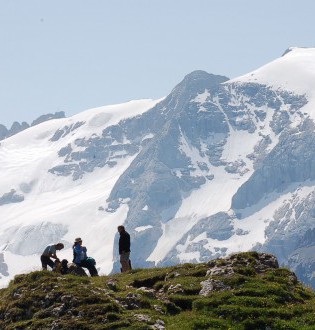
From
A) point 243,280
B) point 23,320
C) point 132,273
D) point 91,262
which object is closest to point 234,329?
point 243,280

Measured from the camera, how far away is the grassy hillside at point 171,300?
38.1 meters

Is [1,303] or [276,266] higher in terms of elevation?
[1,303]

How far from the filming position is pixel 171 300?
41625mm

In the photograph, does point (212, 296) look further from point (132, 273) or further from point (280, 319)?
point (132, 273)

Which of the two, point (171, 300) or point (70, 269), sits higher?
point (70, 269)

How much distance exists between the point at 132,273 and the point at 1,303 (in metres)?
8.94

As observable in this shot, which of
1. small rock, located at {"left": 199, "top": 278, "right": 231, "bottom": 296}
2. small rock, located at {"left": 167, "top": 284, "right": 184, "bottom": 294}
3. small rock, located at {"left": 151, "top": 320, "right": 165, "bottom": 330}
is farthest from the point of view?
small rock, located at {"left": 167, "top": 284, "right": 184, "bottom": 294}

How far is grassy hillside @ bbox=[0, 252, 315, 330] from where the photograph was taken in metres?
38.1

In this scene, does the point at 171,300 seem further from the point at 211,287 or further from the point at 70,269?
the point at 70,269

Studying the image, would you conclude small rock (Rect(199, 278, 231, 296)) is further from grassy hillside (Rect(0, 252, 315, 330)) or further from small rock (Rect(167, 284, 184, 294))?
small rock (Rect(167, 284, 184, 294))

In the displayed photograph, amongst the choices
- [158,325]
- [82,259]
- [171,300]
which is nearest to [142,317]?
[158,325]

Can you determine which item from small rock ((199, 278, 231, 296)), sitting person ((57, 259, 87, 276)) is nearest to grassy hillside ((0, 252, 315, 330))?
small rock ((199, 278, 231, 296))

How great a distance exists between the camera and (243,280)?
42406 mm

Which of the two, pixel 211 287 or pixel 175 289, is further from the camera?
pixel 175 289
